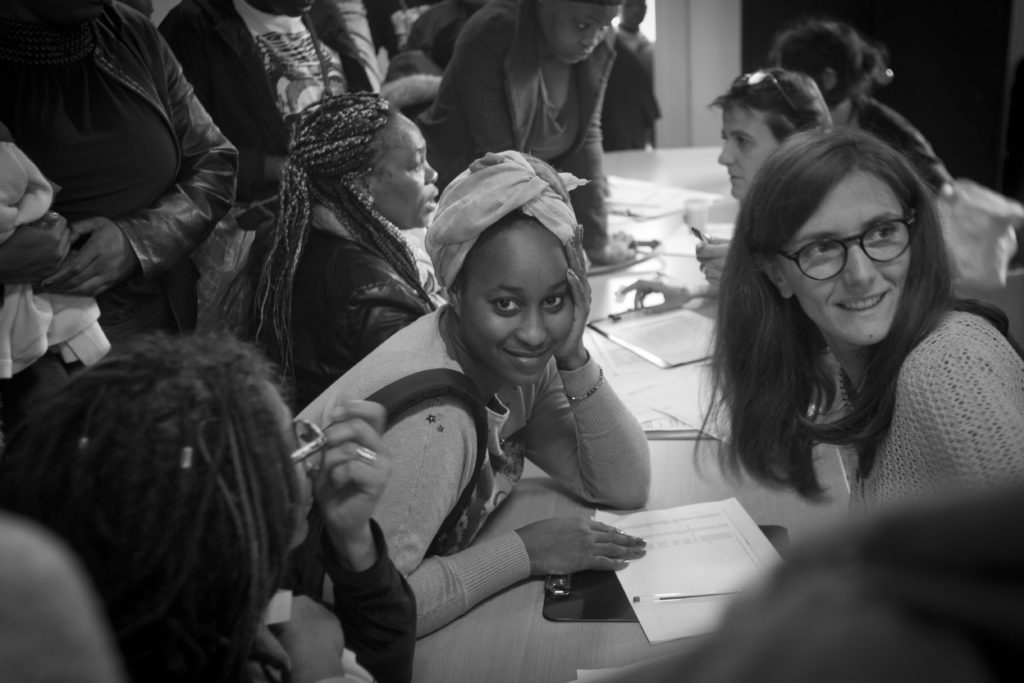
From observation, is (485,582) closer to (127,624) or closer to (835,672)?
(127,624)

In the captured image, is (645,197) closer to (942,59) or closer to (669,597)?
(942,59)

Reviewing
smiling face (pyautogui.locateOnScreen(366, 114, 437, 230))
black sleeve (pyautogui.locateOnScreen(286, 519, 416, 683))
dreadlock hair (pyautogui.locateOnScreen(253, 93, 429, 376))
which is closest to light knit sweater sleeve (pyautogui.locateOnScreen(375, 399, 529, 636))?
black sleeve (pyautogui.locateOnScreen(286, 519, 416, 683))

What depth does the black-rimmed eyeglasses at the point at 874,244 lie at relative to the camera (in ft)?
4.33

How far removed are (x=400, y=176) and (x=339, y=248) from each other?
204mm

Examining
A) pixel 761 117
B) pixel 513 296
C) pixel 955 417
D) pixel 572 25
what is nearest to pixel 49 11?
pixel 513 296

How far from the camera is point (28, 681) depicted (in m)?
0.26

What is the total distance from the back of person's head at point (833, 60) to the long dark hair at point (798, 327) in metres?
1.72

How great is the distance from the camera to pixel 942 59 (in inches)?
184

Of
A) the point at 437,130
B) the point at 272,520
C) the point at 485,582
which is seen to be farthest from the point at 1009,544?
the point at 437,130

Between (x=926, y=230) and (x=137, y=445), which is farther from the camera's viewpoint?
(x=926, y=230)

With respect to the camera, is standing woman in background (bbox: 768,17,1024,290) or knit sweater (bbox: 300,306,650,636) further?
standing woman in background (bbox: 768,17,1024,290)

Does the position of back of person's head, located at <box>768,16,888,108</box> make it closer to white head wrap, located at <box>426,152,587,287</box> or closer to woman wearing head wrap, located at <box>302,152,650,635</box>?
woman wearing head wrap, located at <box>302,152,650,635</box>

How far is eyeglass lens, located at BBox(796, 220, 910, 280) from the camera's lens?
1.32 meters

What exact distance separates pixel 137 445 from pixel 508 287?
28.7 inches
